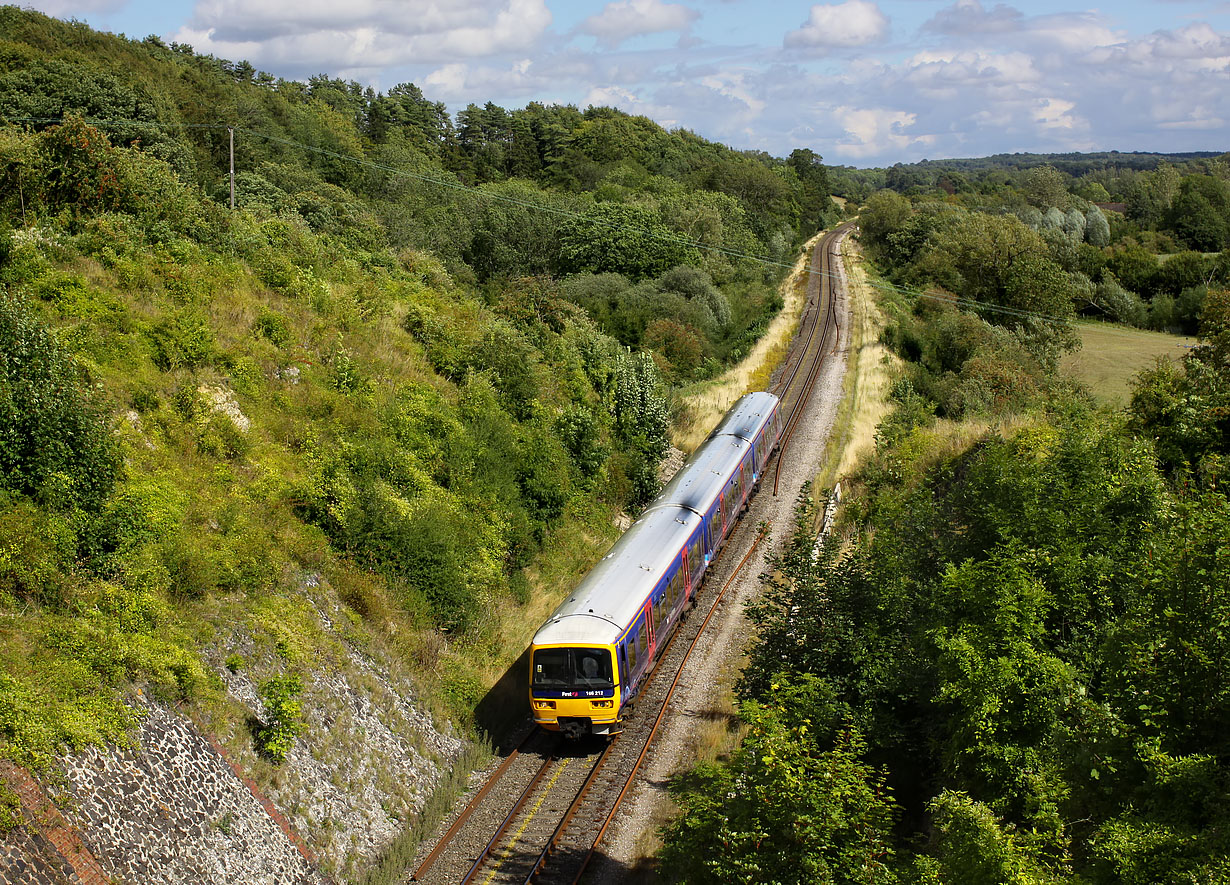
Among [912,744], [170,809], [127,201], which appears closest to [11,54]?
[127,201]

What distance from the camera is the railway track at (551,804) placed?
532 inches

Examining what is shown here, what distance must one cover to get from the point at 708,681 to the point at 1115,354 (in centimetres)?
4635

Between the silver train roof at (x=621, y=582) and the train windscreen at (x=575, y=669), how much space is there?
0.24 m

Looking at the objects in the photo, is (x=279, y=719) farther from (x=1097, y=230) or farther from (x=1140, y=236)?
(x=1140, y=236)

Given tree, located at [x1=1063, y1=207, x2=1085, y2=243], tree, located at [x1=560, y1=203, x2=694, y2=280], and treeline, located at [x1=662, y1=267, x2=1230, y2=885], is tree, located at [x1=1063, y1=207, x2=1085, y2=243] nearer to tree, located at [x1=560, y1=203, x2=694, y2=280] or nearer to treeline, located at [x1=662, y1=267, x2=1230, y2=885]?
tree, located at [x1=560, y1=203, x2=694, y2=280]

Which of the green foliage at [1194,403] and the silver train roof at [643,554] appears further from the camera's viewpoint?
the green foliage at [1194,403]

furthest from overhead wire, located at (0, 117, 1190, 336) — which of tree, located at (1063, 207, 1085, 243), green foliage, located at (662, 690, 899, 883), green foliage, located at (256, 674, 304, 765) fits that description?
green foliage, located at (662, 690, 899, 883)

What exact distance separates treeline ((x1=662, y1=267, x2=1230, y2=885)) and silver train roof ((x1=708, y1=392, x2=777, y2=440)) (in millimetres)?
9119

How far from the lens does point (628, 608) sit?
1716 cm

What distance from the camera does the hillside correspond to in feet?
39.5

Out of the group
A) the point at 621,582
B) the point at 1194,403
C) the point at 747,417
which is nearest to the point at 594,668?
the point at 621,582

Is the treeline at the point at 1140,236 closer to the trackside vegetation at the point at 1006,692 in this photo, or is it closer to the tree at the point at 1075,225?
the tree at the point at 1075,225

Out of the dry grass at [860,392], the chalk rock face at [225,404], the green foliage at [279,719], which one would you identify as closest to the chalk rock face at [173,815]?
the green foliage at [279,719]

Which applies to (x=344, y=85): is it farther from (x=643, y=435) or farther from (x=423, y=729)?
(x=423, y=729)
